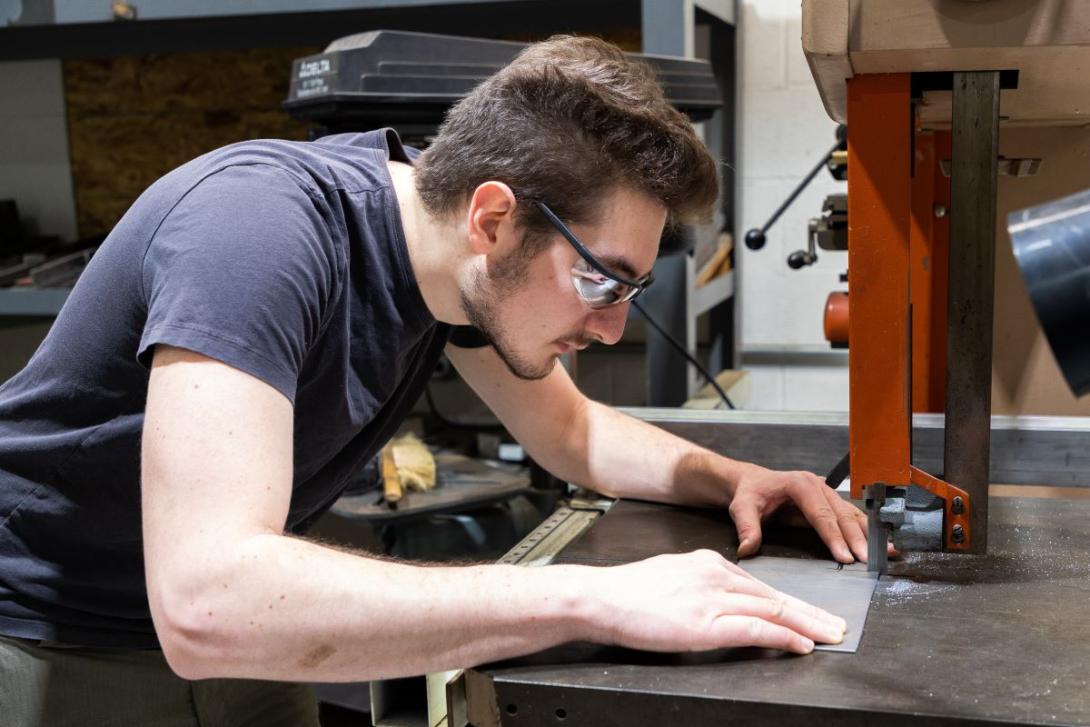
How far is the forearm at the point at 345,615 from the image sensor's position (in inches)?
31.7

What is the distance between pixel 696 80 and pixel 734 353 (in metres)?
0.93

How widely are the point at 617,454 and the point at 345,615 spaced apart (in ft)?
1.87

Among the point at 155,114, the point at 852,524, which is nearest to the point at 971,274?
the point at 852,524

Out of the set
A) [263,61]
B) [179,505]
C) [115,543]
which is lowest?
[115,543]

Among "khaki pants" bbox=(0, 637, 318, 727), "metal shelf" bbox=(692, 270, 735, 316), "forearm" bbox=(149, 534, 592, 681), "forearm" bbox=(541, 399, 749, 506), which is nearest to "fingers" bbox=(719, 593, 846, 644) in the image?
"forearm" bbox=(149, 534, 592, 681)

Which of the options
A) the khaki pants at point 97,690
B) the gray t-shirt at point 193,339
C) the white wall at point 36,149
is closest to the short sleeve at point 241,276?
the gray t-shirt at point 193,339

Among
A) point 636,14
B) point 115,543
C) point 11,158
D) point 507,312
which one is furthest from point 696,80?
point 11,158

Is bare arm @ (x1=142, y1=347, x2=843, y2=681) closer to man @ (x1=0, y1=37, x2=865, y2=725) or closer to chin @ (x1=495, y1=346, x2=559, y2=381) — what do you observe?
man @ (x1=0, y1=37, x2=865, y2=725)

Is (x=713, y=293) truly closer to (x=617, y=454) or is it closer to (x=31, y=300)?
(x=617, y=454)

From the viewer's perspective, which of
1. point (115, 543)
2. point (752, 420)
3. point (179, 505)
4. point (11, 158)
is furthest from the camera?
point (11, 158)

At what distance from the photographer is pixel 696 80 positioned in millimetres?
1979

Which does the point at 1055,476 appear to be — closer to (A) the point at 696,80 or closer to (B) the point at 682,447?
(B) the point at 682,447

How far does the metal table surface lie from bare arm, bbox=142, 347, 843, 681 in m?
0.03

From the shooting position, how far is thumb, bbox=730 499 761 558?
111 cm
